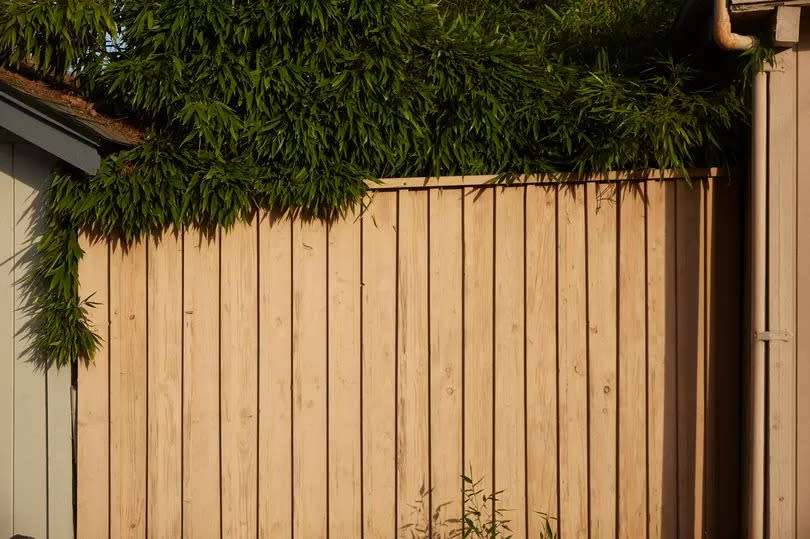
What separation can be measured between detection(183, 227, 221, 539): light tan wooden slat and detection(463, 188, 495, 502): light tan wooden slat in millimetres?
1377

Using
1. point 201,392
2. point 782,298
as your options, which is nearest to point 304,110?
point 201,392

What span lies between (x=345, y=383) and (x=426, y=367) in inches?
17.7

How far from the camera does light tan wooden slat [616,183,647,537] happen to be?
3734mm

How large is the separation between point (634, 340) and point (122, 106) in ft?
10.4

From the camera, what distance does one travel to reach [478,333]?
3.85 metres

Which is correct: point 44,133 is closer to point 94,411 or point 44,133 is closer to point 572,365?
point 94,411

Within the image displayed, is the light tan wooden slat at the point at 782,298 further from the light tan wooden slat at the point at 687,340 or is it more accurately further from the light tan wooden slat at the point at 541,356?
the light tan wooden slat at the point at 541,356

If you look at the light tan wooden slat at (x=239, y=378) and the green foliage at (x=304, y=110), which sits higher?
the green foliage at (x=304, y=110)

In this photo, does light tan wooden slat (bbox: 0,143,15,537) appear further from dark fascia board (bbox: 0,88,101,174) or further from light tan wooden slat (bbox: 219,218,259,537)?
light tan wooden slat (bbox: 219,218,259,537)

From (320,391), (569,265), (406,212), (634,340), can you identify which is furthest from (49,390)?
(634,340)

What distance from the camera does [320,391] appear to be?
12.8 ft

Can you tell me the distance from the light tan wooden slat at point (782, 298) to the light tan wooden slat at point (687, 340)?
1.23ft

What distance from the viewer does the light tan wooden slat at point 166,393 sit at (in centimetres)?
397

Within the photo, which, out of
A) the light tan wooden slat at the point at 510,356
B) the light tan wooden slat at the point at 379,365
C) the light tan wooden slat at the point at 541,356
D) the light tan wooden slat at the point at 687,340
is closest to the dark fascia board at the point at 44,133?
the light tan wooden slat at the point at 379,365
